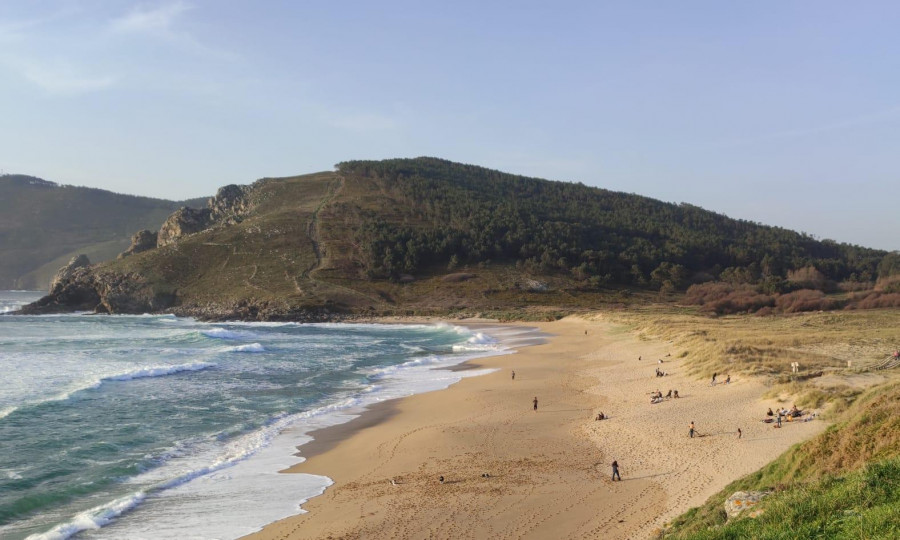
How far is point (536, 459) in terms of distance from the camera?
17.0m

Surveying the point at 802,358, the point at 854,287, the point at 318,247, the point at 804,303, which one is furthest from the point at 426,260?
the point at 802,358

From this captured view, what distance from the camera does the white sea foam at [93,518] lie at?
1220 centimetres

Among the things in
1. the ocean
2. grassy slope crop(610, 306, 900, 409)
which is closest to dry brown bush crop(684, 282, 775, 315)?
grassy slope crop(610, 306, 900, 409)

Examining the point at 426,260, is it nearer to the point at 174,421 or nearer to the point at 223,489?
the point at 174,421

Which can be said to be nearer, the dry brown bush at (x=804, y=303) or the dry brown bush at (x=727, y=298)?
the dry brown bush at (x=804, y=303)

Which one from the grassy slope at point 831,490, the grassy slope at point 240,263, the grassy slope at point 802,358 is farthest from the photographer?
the grassy slope at point 240,263

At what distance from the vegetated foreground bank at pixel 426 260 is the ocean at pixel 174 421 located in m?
34.9

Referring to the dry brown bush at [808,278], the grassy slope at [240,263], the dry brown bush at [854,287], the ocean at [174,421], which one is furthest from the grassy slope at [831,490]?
the dry brown bush at [854,287]

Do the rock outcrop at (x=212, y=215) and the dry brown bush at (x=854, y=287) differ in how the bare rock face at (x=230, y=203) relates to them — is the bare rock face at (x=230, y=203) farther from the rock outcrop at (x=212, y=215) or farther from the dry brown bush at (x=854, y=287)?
the dry brown bush at (x=854, y=287)

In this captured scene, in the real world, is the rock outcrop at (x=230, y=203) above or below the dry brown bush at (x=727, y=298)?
above

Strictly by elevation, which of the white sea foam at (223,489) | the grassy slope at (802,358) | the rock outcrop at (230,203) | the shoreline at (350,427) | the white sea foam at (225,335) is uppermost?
the rock outcrop at (230,203)

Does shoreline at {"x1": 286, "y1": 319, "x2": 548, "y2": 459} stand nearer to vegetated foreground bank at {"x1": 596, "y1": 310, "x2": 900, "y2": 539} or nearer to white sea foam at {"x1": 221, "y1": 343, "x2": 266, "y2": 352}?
vegetated foreground bank at {"x1": 596, "y1": 310, "x2": 900, "y2": 539}

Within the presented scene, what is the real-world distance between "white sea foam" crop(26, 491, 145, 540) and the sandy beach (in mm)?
3669

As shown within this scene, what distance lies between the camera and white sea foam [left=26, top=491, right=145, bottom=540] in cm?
1220
